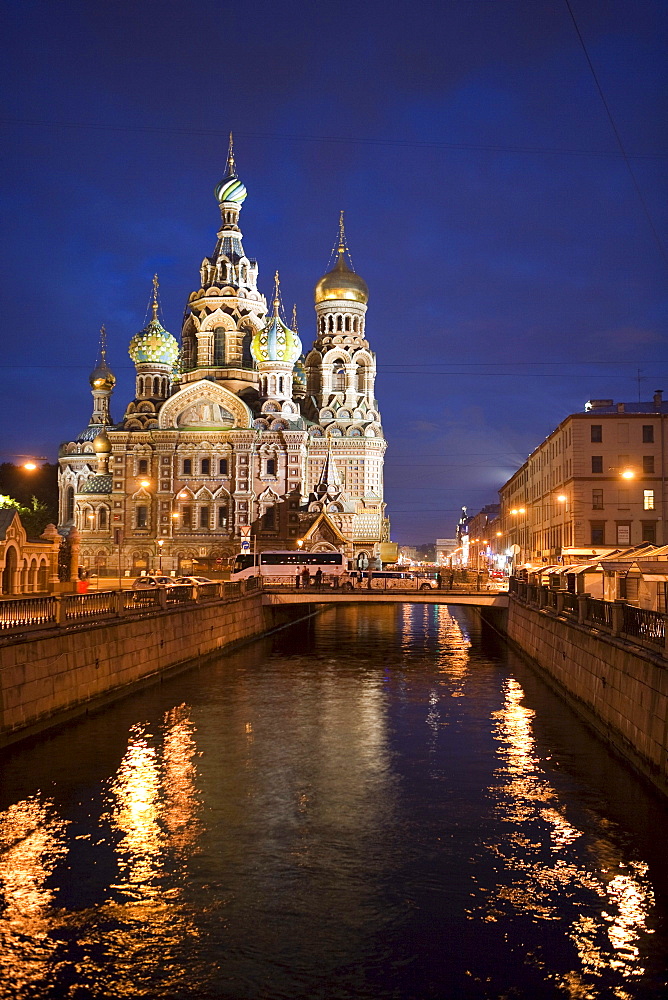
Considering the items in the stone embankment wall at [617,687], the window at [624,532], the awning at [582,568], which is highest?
the window at [624,532]

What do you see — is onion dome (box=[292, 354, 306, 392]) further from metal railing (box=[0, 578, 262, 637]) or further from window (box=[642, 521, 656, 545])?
metal railing (box=[0, 578, 262, 637])

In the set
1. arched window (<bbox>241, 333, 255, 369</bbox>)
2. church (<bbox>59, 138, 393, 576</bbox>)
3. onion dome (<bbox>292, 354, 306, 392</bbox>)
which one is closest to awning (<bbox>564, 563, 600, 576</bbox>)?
church (<bbox>59, 138, 393, 576</bbox>)

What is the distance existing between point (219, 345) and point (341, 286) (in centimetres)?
1728

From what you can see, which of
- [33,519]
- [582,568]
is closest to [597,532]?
[582,568]

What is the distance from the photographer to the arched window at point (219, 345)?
4040 inches

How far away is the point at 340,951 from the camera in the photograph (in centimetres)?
1227

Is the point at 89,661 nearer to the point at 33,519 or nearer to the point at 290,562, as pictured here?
the point at 290,562

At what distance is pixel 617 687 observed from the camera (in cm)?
2222

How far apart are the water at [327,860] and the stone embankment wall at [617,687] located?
659 mm

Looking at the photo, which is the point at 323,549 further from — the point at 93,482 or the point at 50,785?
the point at 50,785

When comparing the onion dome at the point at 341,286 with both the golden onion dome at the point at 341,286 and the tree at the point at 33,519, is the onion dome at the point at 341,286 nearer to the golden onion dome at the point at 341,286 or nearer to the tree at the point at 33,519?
the golden onion dome at the point at 341,286

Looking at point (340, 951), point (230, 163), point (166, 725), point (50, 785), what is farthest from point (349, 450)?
point (340, 951)

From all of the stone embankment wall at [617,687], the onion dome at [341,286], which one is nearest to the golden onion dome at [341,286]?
the onion dome at [341,286]

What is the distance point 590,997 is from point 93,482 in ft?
316
